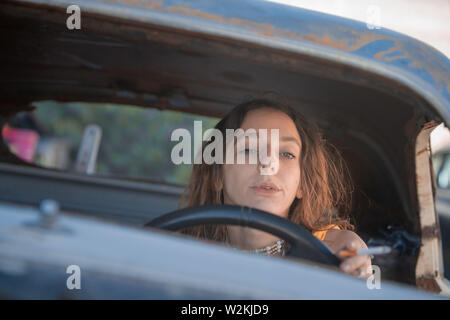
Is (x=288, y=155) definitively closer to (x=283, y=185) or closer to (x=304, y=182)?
(x=283, y=185)

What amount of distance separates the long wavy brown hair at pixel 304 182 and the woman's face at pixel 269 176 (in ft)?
0.23

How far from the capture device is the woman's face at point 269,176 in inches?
67.7

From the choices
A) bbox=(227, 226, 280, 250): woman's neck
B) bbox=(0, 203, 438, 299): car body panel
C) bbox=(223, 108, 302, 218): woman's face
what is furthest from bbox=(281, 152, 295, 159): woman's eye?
bbox=(0, 203, 438, 299): car body panel

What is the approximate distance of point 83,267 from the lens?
2.65 feet

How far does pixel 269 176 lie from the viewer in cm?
173

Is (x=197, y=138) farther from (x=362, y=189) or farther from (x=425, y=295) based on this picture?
(x=425, y=295)

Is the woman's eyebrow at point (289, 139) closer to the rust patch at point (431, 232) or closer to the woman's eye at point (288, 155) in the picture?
the woman's eye at point (288, 155)

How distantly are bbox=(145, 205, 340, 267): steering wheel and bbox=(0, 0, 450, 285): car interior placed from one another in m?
0.43

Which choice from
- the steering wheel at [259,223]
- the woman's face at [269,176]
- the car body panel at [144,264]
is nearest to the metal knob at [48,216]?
the car body panel at [144,264]

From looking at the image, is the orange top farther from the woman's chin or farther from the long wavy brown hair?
the woman's chin

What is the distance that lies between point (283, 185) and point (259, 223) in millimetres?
437

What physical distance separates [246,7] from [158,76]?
954mm

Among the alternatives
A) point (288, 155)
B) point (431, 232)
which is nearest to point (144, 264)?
point (288, 155)

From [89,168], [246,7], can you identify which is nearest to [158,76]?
[246,7]
